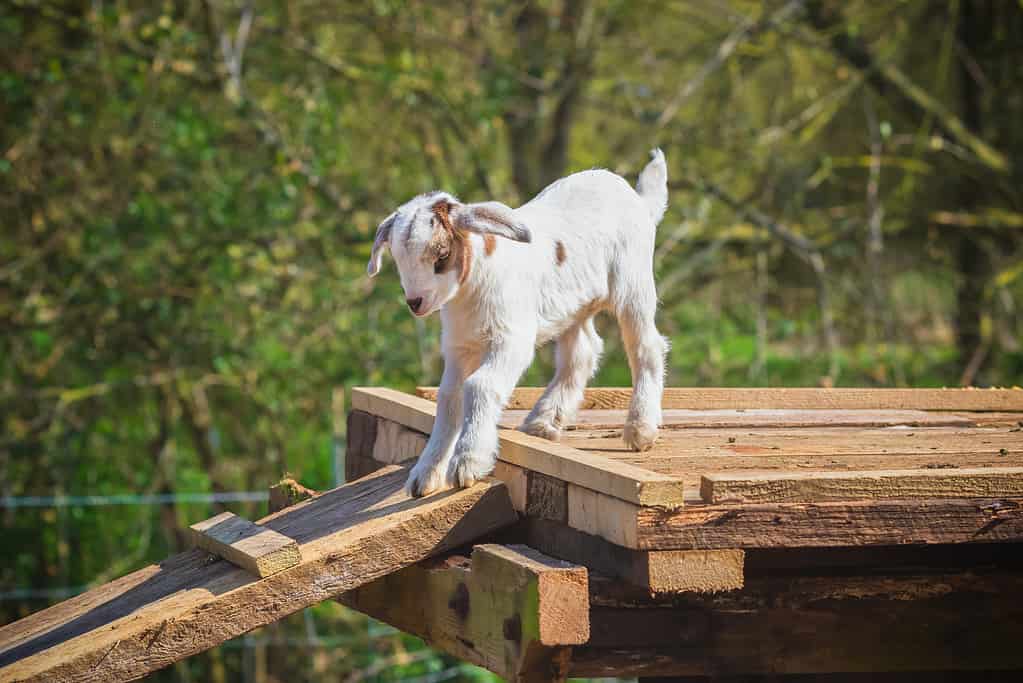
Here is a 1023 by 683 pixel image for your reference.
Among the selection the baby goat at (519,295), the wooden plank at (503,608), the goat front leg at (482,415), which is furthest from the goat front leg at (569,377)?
the wooden plank at (503,608)

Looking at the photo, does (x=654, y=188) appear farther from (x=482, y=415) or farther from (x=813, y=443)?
(x=482, y=415)

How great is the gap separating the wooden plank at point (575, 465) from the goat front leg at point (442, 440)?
0.15 meters

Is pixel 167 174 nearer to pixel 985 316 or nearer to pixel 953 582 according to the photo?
pixel 985 316

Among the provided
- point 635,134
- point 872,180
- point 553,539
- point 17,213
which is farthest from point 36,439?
point 553,539

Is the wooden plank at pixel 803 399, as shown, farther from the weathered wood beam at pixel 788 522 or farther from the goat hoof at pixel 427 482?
the weathered wood beam at pixel 788 522

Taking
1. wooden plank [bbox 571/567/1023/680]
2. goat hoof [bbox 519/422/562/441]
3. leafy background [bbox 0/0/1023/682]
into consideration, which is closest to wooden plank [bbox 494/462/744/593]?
wooden plank [bbox 571/567/1023/680]

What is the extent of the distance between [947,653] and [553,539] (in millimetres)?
1067

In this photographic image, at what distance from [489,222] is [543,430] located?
722 millimetres

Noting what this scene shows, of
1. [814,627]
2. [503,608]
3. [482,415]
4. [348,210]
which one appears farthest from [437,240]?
[348,210]

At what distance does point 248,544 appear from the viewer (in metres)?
3.14

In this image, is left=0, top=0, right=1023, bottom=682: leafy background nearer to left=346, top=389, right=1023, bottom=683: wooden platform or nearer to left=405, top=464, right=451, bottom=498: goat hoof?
left=346, top=389, right=1023, bottom=683: wooden platform

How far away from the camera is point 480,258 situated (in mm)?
3271

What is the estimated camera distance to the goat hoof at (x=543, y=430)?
11.9ft

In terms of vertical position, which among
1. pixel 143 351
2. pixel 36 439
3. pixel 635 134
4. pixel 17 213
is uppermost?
pixel 635 134
